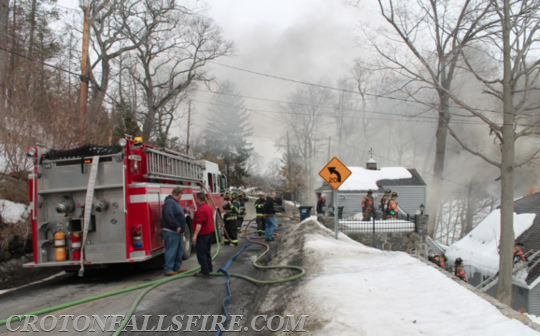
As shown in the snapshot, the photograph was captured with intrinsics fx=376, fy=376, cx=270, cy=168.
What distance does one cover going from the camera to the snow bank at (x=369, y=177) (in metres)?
25.2

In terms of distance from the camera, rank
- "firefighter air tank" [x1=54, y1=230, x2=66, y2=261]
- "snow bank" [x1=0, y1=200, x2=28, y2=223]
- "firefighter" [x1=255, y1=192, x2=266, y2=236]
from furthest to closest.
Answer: "firefighter" [x1=255, y1=192, x2=266, y2=236] → "snow bank" [x1=0, y1=200, x2=28, y2=223] → "firefighter air tank" [x1=54, y1=230, x2=66, y2=261]

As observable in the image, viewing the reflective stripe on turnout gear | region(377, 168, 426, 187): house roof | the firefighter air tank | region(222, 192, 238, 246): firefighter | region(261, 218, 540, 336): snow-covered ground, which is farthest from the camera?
region(377, 168, 426, 187): house roof

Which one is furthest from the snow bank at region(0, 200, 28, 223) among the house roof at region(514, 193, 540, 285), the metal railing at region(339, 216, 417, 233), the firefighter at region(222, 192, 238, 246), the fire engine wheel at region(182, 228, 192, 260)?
the house roof at region(514, 193, 540, 285)

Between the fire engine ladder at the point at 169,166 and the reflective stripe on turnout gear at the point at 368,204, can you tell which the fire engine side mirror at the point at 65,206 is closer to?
the fire engine ladder at the point at 169,166

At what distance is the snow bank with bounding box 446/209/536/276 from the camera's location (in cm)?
1866

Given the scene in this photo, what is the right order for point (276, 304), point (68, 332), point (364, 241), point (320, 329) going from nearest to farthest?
point (320, 329)
point (68, 332)
point (276, 304)
point (364, 241)

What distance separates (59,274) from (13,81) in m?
6.62

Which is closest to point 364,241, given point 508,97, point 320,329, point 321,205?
point 321,205

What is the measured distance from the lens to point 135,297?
5582mm

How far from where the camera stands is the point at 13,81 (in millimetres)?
11234

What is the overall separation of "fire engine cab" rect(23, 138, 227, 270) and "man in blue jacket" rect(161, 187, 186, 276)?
30cm

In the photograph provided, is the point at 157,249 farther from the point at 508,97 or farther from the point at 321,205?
the point at 508,97

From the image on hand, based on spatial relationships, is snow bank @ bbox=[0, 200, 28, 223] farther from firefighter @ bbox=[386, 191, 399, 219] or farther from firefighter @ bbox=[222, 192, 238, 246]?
firefighter @ bbox=[386, 191, 399, 219]

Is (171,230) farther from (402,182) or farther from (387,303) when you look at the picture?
(402,182)
